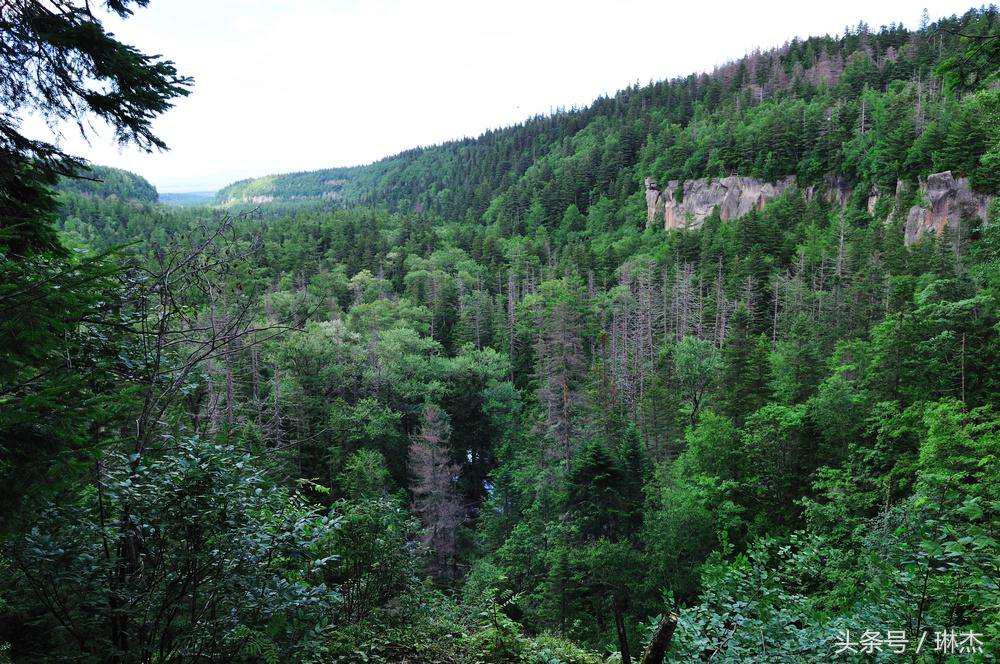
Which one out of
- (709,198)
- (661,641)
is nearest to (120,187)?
(709,198)

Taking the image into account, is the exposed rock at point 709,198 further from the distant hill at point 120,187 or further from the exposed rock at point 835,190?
the distant hill at point 120,187

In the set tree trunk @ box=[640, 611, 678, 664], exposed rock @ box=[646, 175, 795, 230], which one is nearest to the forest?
tree trunk @ box=[640, 611, 678, 664]

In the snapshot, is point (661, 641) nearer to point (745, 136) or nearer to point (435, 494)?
point (435, 494)

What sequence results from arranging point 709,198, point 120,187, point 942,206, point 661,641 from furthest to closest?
point 120,187, point 709,198, point 942,206, point 661,641

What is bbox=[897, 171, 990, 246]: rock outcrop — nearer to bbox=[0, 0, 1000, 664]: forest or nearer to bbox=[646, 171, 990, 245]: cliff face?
bbox=[646, 171, 990, 245]: cliff face

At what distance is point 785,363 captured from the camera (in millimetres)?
23094

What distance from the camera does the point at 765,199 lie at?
235ft

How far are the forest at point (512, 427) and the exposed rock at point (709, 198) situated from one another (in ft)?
7.54

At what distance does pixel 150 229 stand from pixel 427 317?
168 ft

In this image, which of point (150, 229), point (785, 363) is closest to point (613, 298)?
point (785, 363)

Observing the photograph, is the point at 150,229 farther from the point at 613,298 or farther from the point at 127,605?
the point at 127,605

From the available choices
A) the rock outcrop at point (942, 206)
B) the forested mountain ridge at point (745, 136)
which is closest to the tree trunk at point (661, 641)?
the forested mountain ridge at point (745, 136)

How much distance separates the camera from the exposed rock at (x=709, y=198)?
72375mm

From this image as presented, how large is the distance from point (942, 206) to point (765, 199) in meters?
23.7
